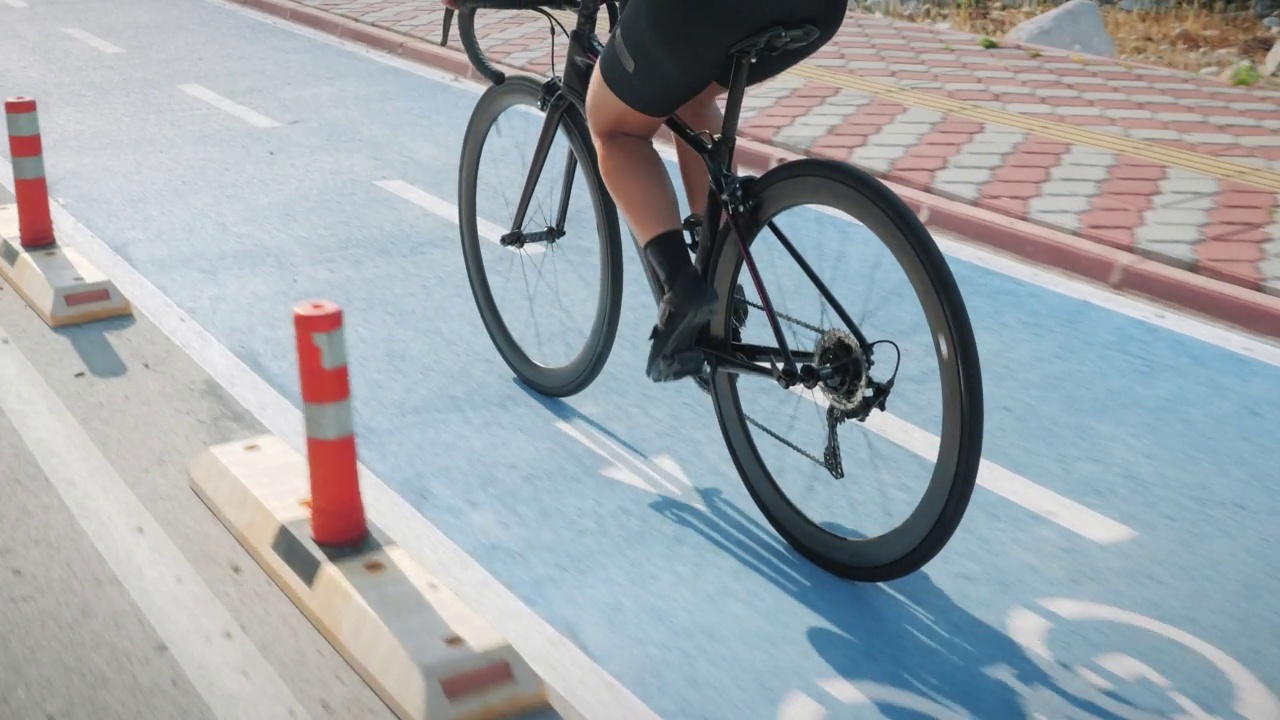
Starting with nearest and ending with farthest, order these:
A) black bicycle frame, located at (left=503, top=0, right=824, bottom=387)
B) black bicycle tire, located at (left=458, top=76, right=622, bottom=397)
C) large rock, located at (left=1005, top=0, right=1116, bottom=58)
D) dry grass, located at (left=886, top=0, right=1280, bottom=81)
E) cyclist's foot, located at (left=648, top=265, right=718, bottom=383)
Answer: black bicycle frame, located at (left=503, top=0, right=824, bottom=387)
cyclist's foot, located at (left=648, top=265, right=718, bottom=383)
black bicycle tire, located at (left=458, top=76, right=622, bottom=397)
dry grass, located at (left=886, top=0, right=1280, bottom=81)
large rock, located at (left=1005, top=0, right=1116, bottom=58)

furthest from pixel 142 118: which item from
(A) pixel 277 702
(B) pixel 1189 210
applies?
(A) pixel 277 702

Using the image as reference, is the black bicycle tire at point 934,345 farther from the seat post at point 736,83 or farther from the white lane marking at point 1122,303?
the white lane marking at point 1122,303

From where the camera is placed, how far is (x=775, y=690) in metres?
3.36

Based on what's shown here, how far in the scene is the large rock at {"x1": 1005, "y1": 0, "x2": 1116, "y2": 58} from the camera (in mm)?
11141

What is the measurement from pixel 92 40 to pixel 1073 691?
1143 cm

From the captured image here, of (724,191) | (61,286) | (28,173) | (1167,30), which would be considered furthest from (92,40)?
(724,191)

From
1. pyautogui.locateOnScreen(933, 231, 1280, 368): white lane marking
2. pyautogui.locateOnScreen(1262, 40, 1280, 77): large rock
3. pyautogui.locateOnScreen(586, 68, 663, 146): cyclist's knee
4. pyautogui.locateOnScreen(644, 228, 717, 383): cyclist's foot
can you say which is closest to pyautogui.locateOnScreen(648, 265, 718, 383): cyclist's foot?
pyautogui.locateOnScreen(644, 228, 717, 383): cyclist's foot

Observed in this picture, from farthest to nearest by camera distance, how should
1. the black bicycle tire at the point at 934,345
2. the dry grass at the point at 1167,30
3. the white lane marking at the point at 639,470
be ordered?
the dry grass at the point at 1167,30, the white lane marking at the point at 639,470, the black bicycle tire at the point at 934,345

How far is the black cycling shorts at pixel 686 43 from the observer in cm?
345

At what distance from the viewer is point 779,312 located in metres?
3.72

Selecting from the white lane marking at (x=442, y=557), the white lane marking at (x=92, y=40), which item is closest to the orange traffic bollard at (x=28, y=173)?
the white lane marking at (x=442, y=557)

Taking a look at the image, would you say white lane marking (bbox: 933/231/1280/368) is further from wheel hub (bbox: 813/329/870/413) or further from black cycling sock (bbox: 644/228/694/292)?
black cycling sock (bbox: 644/228/694/292)

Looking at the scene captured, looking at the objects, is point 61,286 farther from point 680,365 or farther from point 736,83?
point 736,83

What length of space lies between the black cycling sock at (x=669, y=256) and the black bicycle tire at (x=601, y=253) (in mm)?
580
